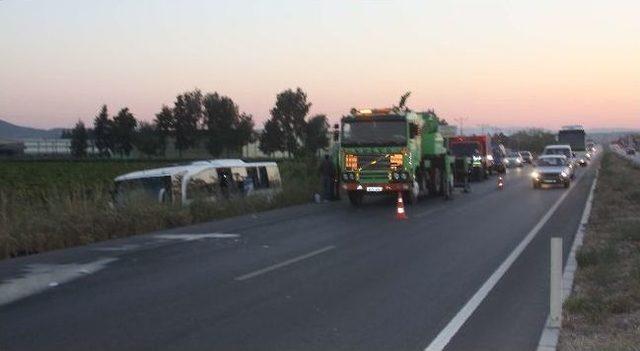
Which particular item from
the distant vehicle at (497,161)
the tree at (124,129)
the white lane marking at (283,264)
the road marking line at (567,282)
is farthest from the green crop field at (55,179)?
the tree at (124,129)

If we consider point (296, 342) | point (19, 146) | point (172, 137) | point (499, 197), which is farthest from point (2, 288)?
point (19, 146)

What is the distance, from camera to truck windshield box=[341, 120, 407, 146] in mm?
29750

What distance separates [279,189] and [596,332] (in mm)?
21506

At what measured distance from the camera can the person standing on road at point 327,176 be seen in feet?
104

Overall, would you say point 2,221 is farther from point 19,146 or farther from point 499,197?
point 19,146

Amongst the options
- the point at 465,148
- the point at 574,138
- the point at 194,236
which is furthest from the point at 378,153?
the point at 574,138

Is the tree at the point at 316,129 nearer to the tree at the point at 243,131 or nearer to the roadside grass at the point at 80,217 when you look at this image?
the tree at the point at 243,131

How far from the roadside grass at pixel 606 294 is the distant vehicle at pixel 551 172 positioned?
21126 mm

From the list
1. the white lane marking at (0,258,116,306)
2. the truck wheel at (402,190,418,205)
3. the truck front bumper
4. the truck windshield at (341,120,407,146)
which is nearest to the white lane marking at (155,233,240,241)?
the white lane marking at (0,258,116,306)

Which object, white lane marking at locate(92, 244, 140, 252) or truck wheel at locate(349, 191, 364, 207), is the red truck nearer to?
Answer: truck wheel at locate(349, 191, 364, 207)

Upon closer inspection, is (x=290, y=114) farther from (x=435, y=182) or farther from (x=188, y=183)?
(x=188, y=183)

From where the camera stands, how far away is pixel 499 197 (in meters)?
33.8

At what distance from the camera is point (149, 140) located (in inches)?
4227

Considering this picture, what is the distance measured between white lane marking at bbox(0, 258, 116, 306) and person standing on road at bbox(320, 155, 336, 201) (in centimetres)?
1716
